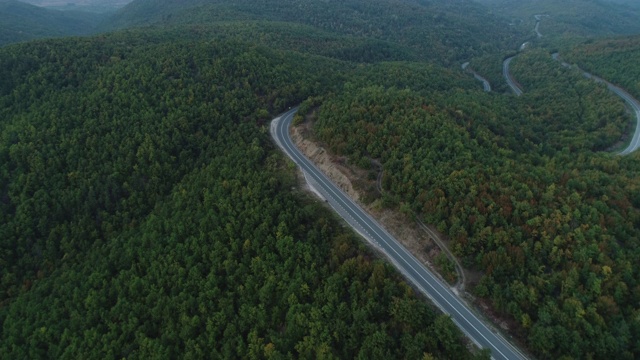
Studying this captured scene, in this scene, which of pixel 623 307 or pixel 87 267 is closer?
pixel 623 307

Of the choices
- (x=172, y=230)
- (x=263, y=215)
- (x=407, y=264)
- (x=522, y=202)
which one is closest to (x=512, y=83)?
(x=522, y=202)

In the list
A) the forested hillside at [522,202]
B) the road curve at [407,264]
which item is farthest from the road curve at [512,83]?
the road curve at [407,264]

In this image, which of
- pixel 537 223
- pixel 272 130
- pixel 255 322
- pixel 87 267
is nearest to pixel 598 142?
pixel 537 223

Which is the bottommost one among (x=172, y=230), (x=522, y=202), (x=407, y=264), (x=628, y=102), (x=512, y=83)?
(x=512, y=83)

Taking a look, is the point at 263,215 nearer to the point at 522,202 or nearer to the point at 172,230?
the point at 172,230

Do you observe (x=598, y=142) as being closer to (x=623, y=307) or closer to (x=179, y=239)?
(x=623, y=307)
